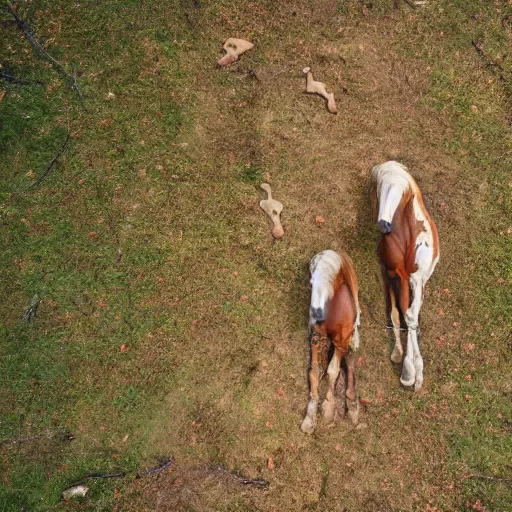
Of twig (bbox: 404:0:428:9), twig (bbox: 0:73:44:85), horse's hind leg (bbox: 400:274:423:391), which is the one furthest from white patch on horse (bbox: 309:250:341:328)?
twig (bbox: 0:73:44:85)

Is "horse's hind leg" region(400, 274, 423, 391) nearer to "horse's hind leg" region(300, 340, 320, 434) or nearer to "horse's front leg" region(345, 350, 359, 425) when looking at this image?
"horse's front leg" region(345, 350, 359, 425)

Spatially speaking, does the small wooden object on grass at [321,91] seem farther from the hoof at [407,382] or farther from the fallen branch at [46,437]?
the fallen branch at [46,437]

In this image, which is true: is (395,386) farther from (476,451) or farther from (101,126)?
(101,126)

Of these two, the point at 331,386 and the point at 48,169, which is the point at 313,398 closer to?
the point at 331,386

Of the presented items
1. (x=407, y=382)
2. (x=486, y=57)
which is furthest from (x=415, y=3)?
(x=407, y=382)

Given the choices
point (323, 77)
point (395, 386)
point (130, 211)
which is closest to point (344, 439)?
point (395, 386)

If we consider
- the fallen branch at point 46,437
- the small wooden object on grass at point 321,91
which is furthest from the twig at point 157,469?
the small wooden object on grass at point 321,91
